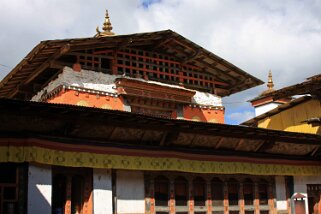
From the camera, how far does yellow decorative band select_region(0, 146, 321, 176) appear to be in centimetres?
1158

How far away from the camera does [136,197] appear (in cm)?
1374

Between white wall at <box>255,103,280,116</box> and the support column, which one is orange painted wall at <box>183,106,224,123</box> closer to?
the support column

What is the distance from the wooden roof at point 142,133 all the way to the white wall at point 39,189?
32.5 inches

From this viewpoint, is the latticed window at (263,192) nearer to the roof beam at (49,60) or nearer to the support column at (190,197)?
the support column at (190,197)

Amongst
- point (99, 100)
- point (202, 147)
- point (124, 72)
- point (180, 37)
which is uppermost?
point (180, 37)

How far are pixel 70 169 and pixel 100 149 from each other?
0.93 metres

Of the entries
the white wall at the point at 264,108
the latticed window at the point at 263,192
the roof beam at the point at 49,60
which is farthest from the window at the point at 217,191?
the white wall at the point at 264,108

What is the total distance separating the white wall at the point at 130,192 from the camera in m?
13.5

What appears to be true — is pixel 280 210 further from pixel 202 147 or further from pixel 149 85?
pixel 149 85

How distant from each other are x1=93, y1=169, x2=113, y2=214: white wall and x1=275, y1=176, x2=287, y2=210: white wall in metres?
6.62

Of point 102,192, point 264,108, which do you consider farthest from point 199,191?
point 264,108

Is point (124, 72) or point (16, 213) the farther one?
point (124, 72)

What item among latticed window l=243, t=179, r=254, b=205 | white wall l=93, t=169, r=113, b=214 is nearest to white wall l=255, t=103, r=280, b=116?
latticed window l=243, t=179, r=254, b=205

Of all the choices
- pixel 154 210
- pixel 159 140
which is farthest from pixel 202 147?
pixel 154 210
